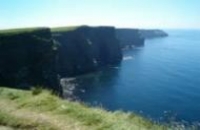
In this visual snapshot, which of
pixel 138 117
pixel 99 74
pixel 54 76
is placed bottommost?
pixel 99 74

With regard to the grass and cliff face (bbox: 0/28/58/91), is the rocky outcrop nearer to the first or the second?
cliff face (bbox: 0/28/58/91)

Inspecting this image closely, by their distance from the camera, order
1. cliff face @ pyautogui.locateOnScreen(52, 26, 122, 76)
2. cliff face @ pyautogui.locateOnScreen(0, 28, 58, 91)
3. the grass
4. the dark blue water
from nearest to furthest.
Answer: the grass < the dark blue water < cliff face @ pyautogui.locateOnScreen(0, 28, 58, 91) < cliff face @ pyautogui.locateOnScreen(52, 26, 122, 76)

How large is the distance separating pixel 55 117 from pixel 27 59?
74.9 m

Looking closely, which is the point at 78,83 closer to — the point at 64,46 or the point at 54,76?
the point at 54,76

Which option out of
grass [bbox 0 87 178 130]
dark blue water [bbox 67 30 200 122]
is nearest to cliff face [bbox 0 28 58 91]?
dark blue water [bbox 67 30 200 122]

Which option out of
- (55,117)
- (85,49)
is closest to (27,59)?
(85,49)

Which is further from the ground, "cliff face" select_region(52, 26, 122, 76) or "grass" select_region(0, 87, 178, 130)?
"grass" select_region(0, 87, 178, 130)

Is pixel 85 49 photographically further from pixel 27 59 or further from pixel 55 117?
pixel 55 117

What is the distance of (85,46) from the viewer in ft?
455

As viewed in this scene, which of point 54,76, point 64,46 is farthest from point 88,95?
point 64,46

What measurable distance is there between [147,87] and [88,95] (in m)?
19.9

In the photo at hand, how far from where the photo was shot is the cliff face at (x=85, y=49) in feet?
409

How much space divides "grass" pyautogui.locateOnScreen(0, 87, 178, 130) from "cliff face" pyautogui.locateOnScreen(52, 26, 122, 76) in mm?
105707

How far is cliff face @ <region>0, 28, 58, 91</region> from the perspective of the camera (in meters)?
79.1
